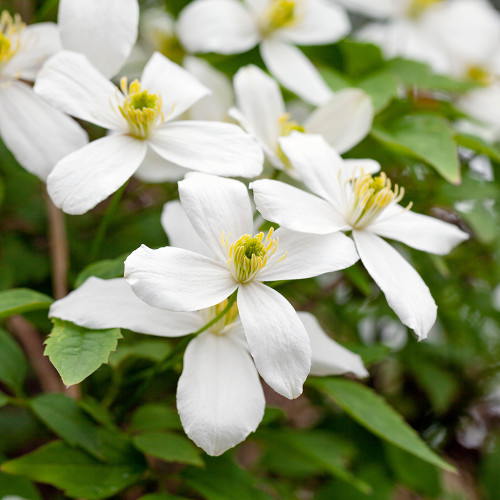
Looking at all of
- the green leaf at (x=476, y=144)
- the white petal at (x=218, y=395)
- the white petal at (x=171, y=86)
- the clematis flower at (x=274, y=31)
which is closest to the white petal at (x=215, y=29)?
the clematis flower at (x=274, y=31)

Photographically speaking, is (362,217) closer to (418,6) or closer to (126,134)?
(126,134)

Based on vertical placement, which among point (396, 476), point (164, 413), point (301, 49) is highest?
point (301, 49)

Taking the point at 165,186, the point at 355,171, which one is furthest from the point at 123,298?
the point at 165,186

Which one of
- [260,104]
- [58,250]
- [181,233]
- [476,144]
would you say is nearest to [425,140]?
[476,144]

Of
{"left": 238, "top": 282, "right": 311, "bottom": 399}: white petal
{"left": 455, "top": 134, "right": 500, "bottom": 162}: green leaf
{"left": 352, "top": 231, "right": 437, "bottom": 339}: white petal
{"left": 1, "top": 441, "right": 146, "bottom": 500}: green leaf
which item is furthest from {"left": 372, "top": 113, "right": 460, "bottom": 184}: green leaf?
{"left": 1, "top": 441, "right": 146, "bottom": 500}: green leaf

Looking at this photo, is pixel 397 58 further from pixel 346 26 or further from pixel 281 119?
pixel 281 119

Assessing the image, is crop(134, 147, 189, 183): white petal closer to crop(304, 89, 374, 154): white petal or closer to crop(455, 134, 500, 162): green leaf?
crop(304, 89, 374, 154): white petal
